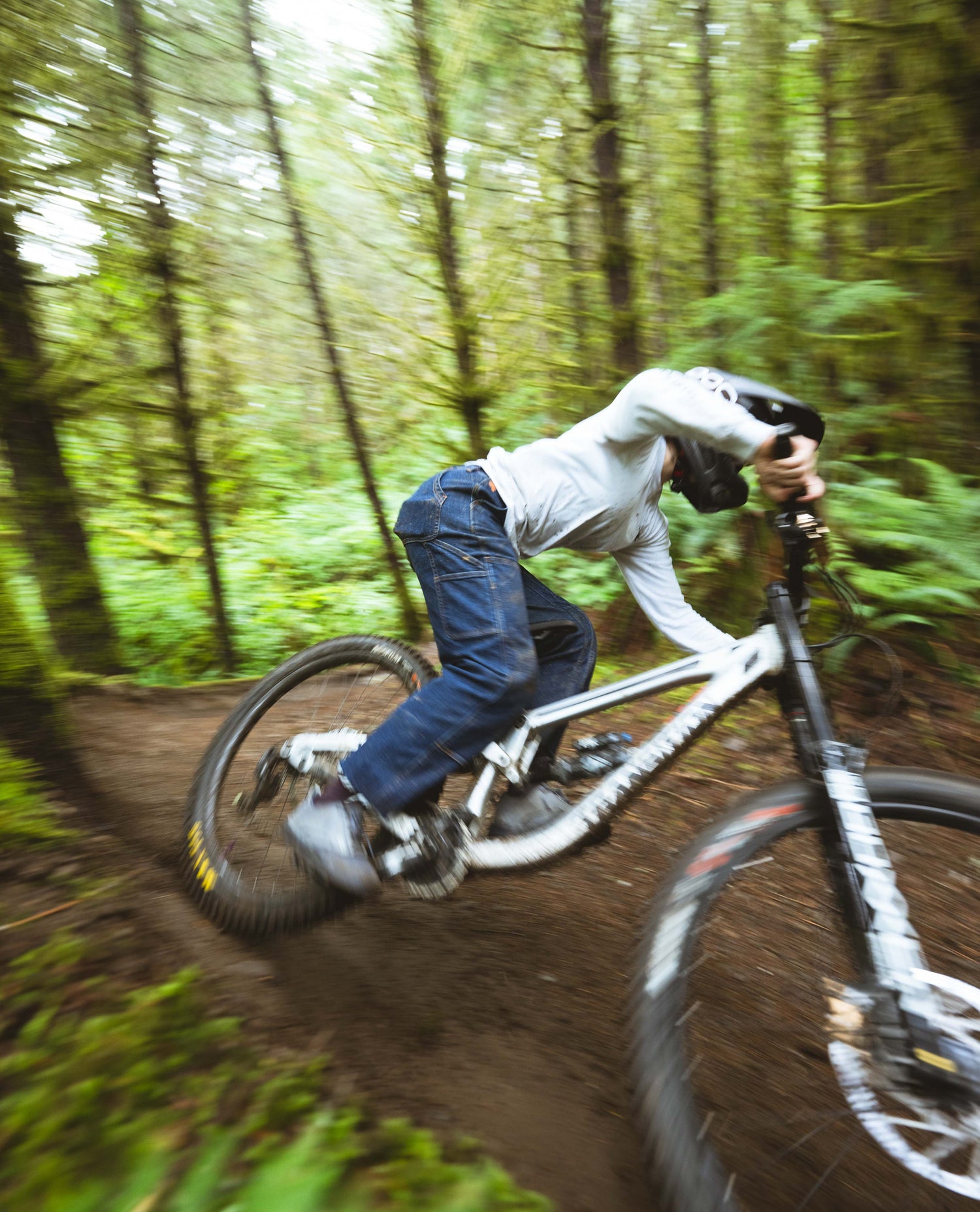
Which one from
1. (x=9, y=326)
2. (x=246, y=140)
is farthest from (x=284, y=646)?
(x=246, y=140)

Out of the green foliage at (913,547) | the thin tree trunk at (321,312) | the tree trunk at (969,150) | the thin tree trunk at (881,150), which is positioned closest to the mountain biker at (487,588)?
the green foliage at (913,547)

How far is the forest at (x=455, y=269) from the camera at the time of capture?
407 centimetres

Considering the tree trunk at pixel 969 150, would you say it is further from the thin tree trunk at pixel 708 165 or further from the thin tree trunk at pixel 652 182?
the thin tree trunk at pixel 708 165

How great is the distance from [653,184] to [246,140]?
3676 millimetres

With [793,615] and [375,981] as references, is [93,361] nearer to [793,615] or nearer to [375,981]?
[375,981]

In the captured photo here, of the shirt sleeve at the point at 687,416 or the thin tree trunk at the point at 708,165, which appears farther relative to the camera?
the thin tree trunk at the point at 708,165

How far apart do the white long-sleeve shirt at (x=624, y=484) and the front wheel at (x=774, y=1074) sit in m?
0.82

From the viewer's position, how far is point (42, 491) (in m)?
5.38

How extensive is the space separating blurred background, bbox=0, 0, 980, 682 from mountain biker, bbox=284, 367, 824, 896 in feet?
6.38

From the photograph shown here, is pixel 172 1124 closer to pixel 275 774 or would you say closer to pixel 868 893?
pixel 868 893

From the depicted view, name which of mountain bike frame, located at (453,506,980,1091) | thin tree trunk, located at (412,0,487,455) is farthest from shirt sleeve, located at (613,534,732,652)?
→ thin tree trunk, located at (412,0,487,455)

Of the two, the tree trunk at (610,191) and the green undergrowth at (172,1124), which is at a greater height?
the tree trunk at (610,191)

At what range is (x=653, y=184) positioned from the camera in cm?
641

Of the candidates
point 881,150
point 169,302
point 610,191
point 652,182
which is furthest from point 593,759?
point 652,182
